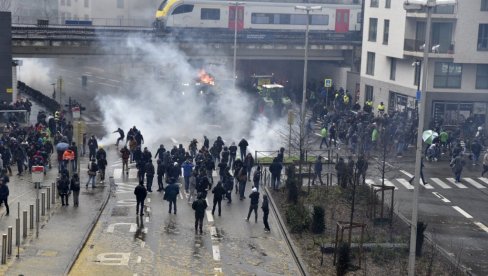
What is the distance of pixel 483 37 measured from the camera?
51.4m

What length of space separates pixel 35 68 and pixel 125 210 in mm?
55979

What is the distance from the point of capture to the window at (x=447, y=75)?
2057 inches

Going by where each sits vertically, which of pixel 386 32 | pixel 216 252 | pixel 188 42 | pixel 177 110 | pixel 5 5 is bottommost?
pixel 216 252

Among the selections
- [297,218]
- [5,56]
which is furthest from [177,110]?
[297,218]

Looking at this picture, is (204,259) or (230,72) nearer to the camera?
(204,259)

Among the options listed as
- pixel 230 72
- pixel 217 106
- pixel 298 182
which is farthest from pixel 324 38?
pixel 298 182

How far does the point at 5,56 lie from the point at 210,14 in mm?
20119

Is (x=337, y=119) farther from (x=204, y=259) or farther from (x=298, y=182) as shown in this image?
(x=204, y=259)

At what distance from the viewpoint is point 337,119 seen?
1857 inches

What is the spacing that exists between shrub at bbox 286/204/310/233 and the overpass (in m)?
29.0

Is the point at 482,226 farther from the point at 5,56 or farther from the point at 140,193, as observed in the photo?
the point at 5,56

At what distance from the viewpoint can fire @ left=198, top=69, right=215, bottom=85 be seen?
56.7 meters

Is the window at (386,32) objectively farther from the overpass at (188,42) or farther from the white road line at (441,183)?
the white road line at (441,183)

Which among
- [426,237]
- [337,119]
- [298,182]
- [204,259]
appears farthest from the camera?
[337,119]
